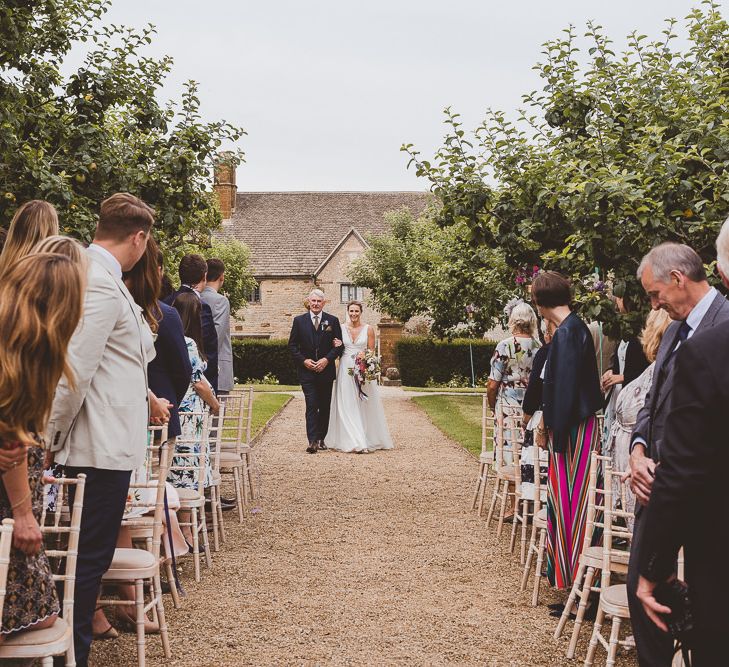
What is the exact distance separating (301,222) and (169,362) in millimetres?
44705

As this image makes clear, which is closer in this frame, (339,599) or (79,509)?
(79,509)

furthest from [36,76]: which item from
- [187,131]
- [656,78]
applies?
[656,78]

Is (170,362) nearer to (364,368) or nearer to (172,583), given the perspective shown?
(172,583)

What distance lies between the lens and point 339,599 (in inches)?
237

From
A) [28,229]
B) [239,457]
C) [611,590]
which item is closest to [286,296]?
[239,457]

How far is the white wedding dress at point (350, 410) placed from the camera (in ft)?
44.6

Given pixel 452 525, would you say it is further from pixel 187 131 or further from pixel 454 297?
pixel 454 297

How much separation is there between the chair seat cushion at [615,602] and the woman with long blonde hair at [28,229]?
317 cm

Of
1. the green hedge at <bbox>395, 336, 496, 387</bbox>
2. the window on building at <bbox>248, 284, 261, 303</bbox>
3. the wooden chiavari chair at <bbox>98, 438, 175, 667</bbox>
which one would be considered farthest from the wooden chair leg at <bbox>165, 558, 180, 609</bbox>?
the window on building at <bbox>248, 284, 261, 303</bbox>

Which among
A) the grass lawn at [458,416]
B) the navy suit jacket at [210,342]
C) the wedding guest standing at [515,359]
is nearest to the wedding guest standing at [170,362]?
the navy suit jacket at [210,342]

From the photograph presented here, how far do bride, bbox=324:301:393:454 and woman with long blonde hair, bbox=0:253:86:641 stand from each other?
10405 mm

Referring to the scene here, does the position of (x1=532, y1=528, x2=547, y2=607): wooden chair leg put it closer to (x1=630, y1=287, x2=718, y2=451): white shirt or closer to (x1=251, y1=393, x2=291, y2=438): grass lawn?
(x1=630, y1=287, x2=718, y2=451): white shirt

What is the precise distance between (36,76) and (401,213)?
1205 inches

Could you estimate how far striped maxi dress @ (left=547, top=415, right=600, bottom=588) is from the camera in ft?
19.2
